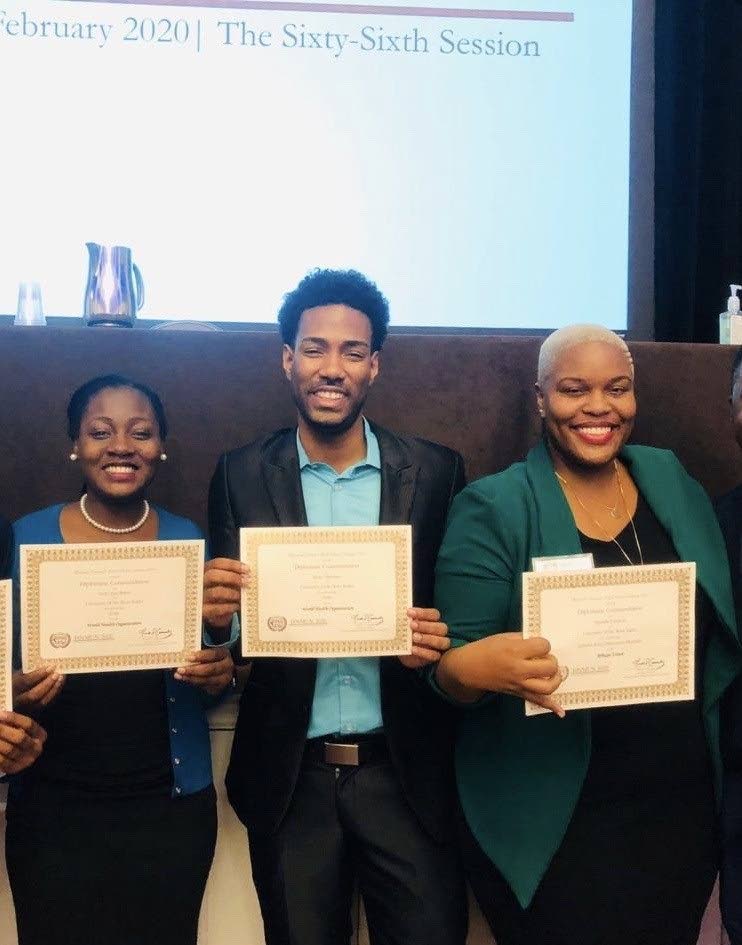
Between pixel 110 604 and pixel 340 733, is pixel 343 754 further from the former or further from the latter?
pixel 110 604

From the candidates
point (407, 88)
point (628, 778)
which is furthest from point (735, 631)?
point (407, 88)

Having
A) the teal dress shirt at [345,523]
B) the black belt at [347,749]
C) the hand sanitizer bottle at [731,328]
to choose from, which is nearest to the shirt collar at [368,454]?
the teal dress shirt at [345,523]

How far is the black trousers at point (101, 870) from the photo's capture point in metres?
1.69

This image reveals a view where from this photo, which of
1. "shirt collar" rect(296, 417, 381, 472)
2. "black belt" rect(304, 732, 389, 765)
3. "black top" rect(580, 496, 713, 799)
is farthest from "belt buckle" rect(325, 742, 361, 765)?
"shirt collar" rect(296, 417, 381, 472)

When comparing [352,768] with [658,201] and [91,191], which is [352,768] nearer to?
[91,191]

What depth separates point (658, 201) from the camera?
3191mm

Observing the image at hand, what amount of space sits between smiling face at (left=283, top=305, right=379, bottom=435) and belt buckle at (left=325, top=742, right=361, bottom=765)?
2.14ft

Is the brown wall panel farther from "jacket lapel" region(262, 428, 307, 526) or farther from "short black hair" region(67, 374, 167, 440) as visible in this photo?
"jacket lapel" region(262, 428, 307, 526)

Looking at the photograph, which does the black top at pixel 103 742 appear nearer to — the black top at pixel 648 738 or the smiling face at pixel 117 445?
the smiling face at pixel 117 445

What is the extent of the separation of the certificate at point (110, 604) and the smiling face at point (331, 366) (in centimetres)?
41

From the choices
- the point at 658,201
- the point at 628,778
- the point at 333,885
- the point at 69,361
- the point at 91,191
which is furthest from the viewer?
the point at 658,201

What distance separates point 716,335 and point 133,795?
2.63m

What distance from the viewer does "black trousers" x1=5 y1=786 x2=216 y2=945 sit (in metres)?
1.69

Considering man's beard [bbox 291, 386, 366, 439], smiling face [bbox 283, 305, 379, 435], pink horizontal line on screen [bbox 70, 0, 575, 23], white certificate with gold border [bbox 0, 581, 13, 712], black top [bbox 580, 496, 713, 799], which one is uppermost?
pink horizontal line on screen [bbox 70, 0, 575, 23]
